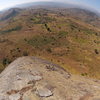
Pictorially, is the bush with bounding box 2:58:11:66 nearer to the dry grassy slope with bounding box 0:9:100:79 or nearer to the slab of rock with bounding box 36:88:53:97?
the dry grassy slope with bounding box 0:9:100:79

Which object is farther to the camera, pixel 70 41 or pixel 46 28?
pixel 46 28

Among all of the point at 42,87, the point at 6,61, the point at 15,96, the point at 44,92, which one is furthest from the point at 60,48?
the point at 15,96

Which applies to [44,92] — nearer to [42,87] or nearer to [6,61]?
[42,87]

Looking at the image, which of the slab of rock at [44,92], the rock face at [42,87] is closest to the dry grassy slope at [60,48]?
the rock face at [42,87]

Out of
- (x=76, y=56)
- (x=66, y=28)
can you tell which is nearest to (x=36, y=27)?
(x=66, y=28)

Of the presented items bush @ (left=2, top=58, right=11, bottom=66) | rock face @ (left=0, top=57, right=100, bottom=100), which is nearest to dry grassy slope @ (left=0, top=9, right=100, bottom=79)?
bush @ (left=2, top=58, right=11, bottom=66)

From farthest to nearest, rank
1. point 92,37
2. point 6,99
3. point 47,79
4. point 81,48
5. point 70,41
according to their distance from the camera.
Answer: point 92,37, point 70,41, point 81,48, point 47,79, point 6,99

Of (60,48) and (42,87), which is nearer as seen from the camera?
(42,87)

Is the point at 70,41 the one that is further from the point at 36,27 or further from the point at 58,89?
the point at 58,89
